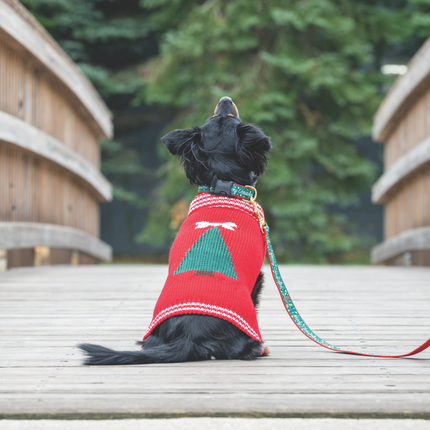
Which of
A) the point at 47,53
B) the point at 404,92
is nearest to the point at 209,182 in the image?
the point at 47,53

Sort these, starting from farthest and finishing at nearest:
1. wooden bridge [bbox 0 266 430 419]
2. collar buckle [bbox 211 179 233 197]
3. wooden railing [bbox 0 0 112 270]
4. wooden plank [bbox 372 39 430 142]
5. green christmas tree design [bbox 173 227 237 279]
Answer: wooden plank [bbox 372 39 430 142], wooden railing [bbox 0 0 112 270], collar buckle [bbox 211 179 233 197], green christmas tree design [bbox 173 227 237 279], wooden bridge [bbox 0 266 430 419]

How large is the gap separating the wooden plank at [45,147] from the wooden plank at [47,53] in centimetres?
59

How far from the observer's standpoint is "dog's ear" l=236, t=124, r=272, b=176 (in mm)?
2307

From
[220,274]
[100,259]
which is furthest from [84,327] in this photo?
[100,259]

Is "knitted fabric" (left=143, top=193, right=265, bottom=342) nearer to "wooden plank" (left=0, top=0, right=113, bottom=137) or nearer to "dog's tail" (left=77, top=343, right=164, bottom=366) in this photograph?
"dog's tail" (left=77, top=343, right=164, bottom=366)

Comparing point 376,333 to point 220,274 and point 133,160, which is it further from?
point 133,160

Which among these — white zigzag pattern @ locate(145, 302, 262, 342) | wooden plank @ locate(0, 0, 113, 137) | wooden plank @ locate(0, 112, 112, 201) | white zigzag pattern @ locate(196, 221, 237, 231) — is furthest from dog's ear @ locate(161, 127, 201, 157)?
wooden plank @ locate(0, 0, 113, 137)

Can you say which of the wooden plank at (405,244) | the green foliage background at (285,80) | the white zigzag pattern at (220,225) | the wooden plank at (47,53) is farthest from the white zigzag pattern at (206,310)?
the green foliage background at (285,80)

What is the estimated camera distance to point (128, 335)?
7.55 feet

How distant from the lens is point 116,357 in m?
1.79

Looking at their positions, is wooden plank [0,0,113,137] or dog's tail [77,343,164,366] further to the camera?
wooden plank [0,0,113,137]

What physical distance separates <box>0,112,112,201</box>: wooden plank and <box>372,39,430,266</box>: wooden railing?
133 inches

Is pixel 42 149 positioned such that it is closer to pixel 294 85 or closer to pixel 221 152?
pixel 221 152

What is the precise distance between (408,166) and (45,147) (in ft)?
11.4
